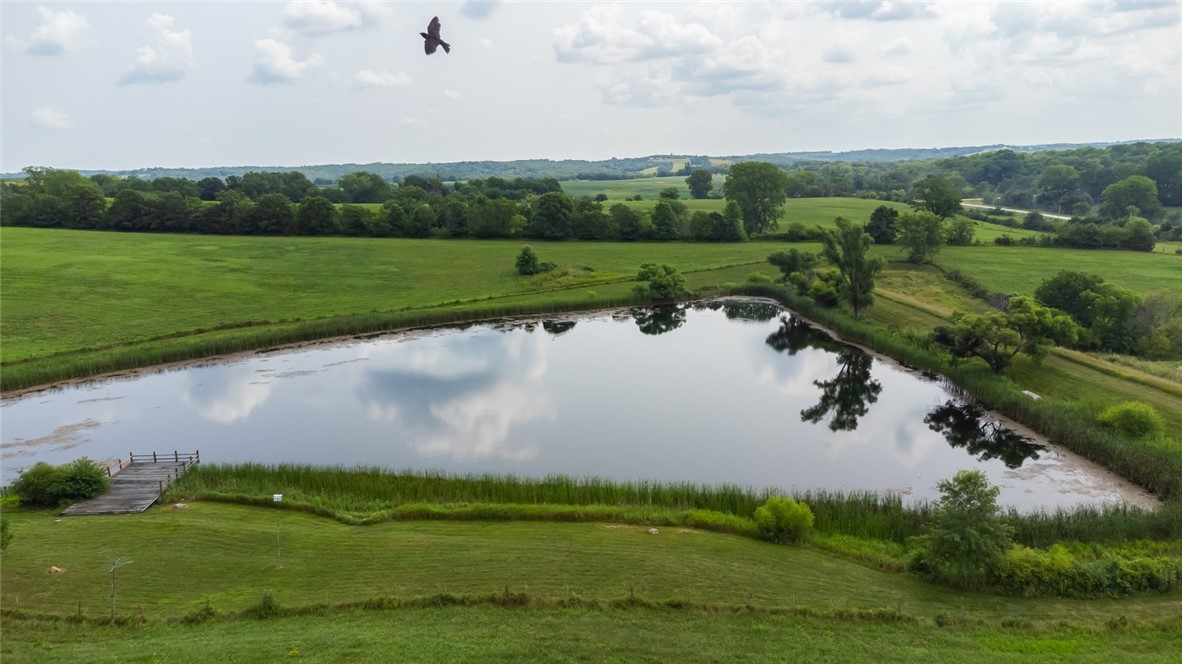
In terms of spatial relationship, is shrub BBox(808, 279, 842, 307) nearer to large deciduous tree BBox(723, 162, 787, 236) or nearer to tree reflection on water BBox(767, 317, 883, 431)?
tree reflection on water BBox(767, 317, 883, 431)

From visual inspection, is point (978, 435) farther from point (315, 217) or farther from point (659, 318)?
point (315, 217)

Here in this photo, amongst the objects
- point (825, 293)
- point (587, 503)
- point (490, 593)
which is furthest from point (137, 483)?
point (825, 293)

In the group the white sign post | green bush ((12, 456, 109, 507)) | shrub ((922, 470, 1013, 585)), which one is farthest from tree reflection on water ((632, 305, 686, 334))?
green bush ((12, 456, 109, 507))

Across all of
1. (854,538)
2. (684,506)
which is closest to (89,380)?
(684,506)

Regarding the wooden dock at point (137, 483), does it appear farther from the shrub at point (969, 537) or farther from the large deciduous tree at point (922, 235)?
the large deciduous tree at point (922, 235)

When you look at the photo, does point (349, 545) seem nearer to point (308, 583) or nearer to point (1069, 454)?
point (308, 583)
